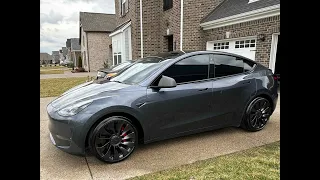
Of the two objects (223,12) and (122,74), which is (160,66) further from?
(223,12)

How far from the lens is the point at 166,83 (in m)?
3.42

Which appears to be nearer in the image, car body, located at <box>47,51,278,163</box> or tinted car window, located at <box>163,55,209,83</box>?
car body, located at <box>47,51,278,163</box>

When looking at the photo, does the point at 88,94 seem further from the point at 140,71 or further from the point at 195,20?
the point at 195,20

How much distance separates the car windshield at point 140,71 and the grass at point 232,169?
1502mm

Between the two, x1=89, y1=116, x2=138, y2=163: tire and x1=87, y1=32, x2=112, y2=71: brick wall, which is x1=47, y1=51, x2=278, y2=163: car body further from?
x1=87, y1=32, x2=112, y2=71: brick wall

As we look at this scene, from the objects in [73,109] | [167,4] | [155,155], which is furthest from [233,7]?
[73,109]

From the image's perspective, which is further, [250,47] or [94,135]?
[250,47]

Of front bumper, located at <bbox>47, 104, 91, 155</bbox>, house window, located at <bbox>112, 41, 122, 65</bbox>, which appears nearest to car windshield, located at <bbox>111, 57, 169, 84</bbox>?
front bumper, located at <bbox>47, 104, 91, 155</bbox>

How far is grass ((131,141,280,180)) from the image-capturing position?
288 cm

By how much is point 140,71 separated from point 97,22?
25.9 meters

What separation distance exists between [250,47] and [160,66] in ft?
21.8

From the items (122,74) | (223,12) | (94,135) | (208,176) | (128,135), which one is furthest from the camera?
(223,12)
